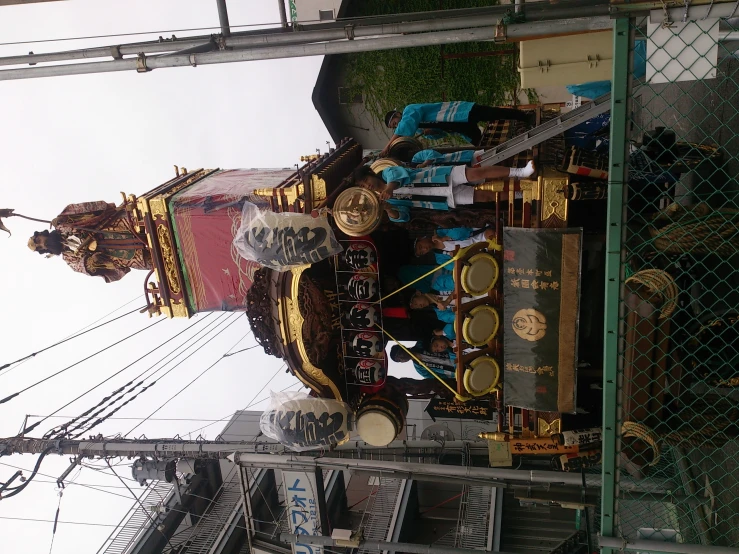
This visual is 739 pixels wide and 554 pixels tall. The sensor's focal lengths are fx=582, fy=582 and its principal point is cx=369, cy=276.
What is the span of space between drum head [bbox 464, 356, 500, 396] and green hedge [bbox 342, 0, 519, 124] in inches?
486

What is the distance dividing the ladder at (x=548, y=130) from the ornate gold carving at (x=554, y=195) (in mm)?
423

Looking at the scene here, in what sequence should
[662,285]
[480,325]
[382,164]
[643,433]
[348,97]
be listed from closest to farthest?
[662,285], [643,433], [480,325], [382,164], [348,97]

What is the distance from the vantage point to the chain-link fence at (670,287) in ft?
13.4

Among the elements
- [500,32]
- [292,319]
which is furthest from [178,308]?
[500,32]

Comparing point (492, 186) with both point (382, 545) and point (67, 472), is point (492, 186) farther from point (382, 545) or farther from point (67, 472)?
point (67, 472)

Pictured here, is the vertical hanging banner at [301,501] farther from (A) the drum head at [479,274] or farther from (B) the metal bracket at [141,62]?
(B) the metal bracket at [141,62]

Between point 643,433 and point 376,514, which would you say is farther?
point 376,514

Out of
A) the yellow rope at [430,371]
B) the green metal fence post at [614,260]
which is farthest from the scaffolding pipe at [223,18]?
the yellow rope at [430,371]

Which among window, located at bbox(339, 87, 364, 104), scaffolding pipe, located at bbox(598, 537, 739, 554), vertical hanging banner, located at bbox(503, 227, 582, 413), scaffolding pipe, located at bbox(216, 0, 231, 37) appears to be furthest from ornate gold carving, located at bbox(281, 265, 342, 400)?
window, located at bbox(339, 87, 364, 104)

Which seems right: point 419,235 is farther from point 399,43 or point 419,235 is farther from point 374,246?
point 399,43

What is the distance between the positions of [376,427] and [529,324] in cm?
237

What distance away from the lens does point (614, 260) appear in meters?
4.14

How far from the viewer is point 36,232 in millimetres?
8477

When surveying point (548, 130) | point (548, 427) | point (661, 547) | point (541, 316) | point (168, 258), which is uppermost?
point (548, 130)
